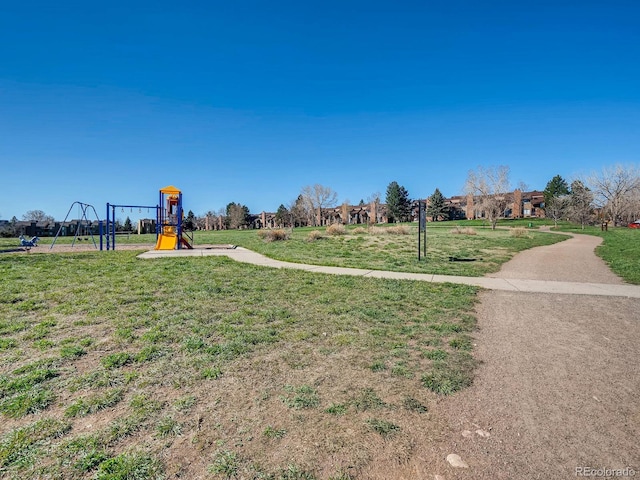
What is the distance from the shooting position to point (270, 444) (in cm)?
247

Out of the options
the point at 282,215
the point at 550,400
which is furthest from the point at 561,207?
the point at 550,400

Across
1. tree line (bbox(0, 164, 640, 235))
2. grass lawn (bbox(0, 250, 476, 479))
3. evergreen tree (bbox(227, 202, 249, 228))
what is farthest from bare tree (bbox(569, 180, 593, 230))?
evergreen tree (bbox(227, 202, 249, 228))

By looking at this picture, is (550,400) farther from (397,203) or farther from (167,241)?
(397,203)

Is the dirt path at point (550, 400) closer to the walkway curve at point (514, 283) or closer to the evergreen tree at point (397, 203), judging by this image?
the walkway curve at point (514, 283)

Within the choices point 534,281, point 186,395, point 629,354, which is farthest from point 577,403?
point 534,281

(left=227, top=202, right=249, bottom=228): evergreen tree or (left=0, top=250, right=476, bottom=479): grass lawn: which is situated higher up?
(left=227, top=202, right=249, bottom=228): evergreen tree

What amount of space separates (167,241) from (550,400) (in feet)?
60.2

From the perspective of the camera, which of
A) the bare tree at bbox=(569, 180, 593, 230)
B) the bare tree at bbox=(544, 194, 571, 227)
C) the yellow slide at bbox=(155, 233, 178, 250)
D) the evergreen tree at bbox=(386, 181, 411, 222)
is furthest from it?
the evergreen tree at bbox=(386, 181, 411, 222)

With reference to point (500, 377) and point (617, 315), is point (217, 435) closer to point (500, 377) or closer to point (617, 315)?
point (500, 377)

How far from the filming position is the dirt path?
2373 mm

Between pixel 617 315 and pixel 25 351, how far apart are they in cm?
912

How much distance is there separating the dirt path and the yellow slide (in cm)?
1623

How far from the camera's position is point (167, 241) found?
18.2 meters

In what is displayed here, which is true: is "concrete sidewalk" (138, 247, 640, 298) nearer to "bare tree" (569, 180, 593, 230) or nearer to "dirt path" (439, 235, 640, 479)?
"dirt path" (439, 235, 640, 479)
